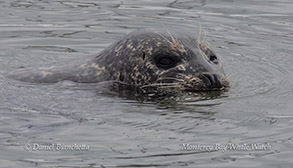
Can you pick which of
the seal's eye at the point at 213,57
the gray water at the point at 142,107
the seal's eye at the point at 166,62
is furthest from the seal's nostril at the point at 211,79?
the seal's eye at the point at 213,57

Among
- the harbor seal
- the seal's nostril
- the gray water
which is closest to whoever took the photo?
the gray water

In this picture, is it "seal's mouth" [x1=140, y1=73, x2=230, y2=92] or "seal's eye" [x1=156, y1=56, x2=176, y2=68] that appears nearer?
"seal's mouth" [x1=140, y1=73, x2=230, y2=92]

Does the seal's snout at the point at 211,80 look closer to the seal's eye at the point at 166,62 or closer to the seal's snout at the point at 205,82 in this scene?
the seal's snout at the point at 205,82

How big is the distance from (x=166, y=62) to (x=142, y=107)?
3.68ft

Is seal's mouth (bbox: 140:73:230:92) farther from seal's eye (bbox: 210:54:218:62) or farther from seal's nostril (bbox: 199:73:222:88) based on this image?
seal's eye (bbox: 210:54:218:62)

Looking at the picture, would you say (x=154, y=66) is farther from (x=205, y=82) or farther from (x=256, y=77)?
(x=256, y=77)

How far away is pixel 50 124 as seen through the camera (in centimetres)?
961

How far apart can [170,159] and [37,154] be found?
4.24 ft

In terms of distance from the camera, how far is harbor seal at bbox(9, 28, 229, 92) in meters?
11.2

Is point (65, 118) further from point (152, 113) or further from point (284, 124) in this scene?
point (284, 124)

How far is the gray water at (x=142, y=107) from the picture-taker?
342 inches

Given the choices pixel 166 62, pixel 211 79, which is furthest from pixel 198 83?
pixel 166 62

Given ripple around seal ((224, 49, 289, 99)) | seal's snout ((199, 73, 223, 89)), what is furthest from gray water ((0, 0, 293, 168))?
seal's snout ((199, 73, 223, 89))

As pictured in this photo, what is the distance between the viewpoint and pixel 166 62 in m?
11.4
